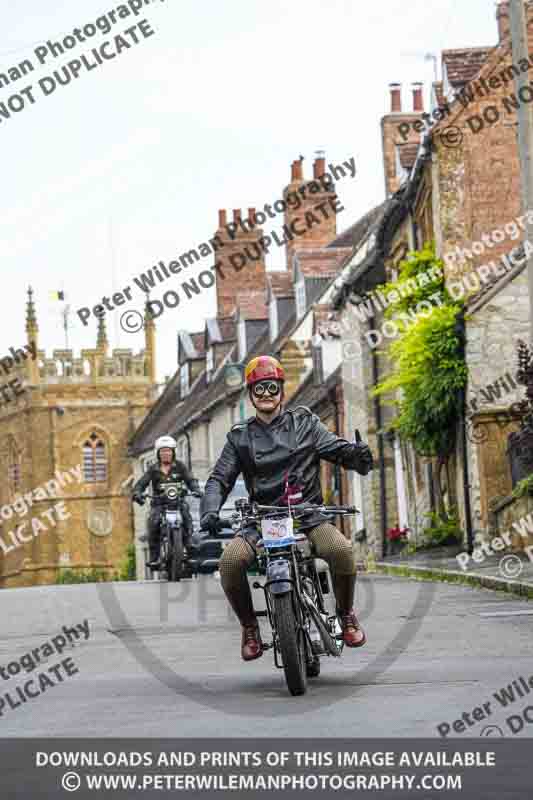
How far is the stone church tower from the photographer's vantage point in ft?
350

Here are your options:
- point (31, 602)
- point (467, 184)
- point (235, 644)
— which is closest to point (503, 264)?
point (467, 184)

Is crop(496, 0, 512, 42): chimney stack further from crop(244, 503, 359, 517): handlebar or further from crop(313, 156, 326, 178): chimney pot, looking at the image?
crop(244, 503, 359, 517): handlebar

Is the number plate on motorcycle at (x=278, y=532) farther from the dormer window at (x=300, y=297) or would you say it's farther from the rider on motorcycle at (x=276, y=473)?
the dormer window at (x=300, y=297)

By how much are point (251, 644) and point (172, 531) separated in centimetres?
1436

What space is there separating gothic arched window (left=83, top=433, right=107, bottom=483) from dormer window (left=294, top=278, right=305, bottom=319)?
57.5m

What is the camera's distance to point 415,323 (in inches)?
1152

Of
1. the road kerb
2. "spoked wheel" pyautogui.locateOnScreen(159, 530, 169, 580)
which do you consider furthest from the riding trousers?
"spoked wheel" pyautogui.locateOnScreen(159, 530, 169, 580)

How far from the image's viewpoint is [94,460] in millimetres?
108000

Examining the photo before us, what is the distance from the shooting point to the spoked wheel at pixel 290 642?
8625 mm

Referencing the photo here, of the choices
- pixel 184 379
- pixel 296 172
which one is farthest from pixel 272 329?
pixel 184 379

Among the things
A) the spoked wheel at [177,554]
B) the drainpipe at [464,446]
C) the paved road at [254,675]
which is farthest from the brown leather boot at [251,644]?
the drainpipe at [464,446]

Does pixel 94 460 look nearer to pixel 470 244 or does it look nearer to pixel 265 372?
pixel 470 244

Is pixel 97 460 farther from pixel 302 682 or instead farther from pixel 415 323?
pixel 302 682
